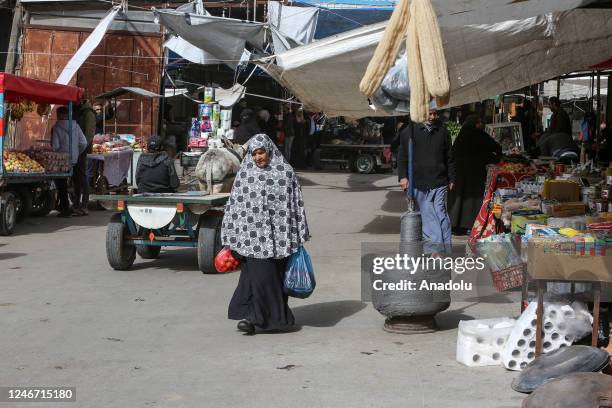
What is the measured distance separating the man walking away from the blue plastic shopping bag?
366 inches

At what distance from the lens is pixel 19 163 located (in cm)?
1412

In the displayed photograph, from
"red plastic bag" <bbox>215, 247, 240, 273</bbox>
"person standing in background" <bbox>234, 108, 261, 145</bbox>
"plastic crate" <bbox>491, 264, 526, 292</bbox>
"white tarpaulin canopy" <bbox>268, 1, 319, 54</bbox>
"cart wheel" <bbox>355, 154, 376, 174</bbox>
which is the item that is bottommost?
"plastic crate" <bbox>491, 264, 526, 292</bbox>

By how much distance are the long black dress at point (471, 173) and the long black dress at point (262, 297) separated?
6.23 meters

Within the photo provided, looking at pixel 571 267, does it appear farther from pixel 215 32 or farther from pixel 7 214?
pixel 215 32

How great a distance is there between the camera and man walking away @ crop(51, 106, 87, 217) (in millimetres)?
15750

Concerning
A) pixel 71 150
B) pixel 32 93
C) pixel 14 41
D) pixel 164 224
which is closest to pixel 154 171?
pixel 164 224

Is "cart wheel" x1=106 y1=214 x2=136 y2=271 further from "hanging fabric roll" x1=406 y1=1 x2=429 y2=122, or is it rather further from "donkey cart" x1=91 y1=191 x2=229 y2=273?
"hanging fabric roll" x1=406 y1=1 x2=429 y2=122

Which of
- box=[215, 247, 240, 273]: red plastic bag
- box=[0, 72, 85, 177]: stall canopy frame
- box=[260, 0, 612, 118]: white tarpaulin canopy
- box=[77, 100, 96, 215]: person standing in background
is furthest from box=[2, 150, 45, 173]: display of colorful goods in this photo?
box=[215, 247, 240, 273]: red plastic bag

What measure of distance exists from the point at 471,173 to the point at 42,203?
759cm

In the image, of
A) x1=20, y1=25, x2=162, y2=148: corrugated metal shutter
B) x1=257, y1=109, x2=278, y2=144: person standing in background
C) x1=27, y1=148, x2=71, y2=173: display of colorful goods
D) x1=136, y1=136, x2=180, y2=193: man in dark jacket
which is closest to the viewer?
x1=136, y1=136, x2=180, y2=193: man in dark jacket

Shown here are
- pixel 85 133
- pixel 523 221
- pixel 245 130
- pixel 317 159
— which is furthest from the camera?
pixel 317 159

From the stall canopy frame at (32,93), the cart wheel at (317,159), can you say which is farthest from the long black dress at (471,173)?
the cart wheel at (317,159)

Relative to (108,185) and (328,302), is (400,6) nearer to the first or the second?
(328,302)

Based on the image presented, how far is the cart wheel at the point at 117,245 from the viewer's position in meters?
10.3
